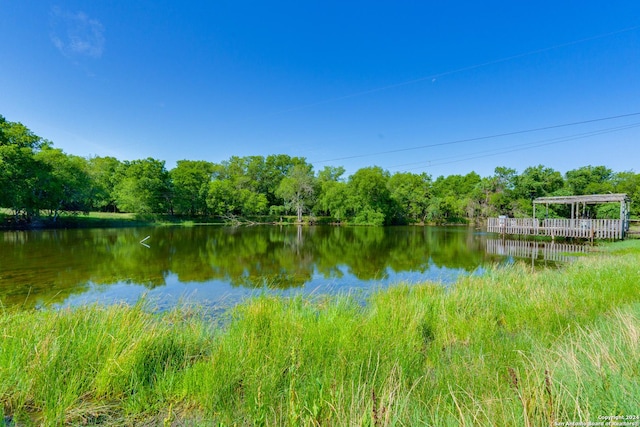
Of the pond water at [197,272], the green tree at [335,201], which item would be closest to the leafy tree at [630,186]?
the pond water at [197,272]

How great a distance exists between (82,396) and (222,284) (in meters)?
6.51

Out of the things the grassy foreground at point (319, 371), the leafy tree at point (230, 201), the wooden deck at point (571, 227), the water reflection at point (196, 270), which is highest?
the leafy tree at point (230, 201)

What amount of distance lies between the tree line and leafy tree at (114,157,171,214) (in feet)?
0.46

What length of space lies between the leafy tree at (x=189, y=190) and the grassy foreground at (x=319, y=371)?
4627cm

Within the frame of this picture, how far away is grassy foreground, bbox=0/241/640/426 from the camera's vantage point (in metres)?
1.78

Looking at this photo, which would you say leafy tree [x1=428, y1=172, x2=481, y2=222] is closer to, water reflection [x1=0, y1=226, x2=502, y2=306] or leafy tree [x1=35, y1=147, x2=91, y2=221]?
water reflection [x1=0, y1=226, x2=502, y2=306]

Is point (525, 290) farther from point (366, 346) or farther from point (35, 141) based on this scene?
point (35, 141)

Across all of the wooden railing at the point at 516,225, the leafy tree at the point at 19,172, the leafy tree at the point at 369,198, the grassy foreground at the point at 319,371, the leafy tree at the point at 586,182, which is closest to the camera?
the grassy foreground at the point at 319,371

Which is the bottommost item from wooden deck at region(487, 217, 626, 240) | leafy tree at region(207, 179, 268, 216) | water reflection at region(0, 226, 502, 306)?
water reflection at region(0, 226, 502, 306)

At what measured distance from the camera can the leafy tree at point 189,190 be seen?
45.9m

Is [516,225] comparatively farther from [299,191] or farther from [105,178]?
[105,178]

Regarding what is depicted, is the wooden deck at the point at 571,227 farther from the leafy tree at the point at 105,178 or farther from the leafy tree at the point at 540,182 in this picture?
the leafy tree at the point at 105,178

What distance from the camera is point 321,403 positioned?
6.77 feet

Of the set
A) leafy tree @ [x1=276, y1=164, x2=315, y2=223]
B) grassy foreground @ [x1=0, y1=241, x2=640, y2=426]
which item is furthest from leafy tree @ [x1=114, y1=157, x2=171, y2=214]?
grassy foreground @ [x1=0, y1=241, x2=640, y2=426]
